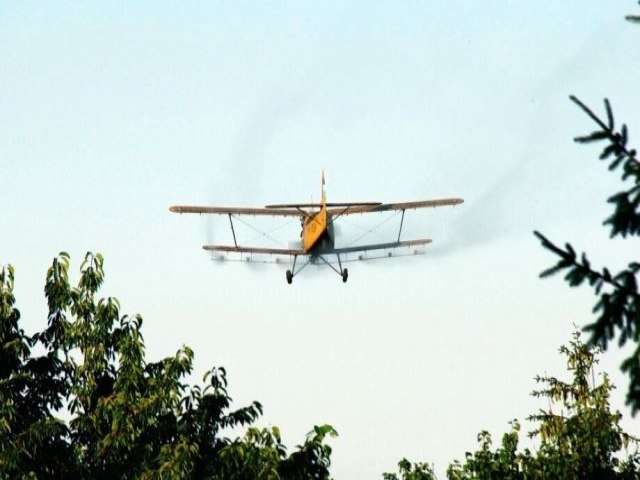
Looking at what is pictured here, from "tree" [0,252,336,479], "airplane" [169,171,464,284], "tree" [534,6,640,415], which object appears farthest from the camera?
"airplane" [169,171,464,284]

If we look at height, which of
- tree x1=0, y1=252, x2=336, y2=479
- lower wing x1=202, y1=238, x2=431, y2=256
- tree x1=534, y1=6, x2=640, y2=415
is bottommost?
tree x1=534, y1=6, x2=640, y2=415

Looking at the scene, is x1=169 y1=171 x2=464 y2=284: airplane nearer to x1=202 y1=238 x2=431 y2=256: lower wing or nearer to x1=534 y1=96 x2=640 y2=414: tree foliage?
x1=202 y1=238 x2=431 y2=256: lower wing

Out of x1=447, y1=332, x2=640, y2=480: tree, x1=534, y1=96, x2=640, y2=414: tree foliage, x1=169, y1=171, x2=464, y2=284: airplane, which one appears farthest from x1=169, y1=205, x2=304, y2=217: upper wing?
x1=534, y1=96, x2=640, y2=414: tree foliage

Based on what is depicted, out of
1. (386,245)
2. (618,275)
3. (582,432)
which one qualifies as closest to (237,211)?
(386,245)

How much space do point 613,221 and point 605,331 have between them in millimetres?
805

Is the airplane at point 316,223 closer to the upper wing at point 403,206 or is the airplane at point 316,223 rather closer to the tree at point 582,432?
the upper wing at point 403,206

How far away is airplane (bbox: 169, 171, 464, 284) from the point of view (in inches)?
2072

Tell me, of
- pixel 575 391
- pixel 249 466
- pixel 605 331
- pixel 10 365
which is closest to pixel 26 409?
pixel 10 365

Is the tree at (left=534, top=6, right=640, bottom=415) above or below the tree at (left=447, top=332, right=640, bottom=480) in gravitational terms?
below

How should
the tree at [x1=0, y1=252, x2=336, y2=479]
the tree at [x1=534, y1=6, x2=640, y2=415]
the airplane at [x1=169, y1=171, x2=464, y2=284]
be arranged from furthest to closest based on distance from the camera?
the airplane at [x1=169, y1=171, x2=464, y2=284], the tree at [x1=0, y1=252, x2=336, y2=479], the tree at [x1=534, y1=6, x2=640, y2=415]

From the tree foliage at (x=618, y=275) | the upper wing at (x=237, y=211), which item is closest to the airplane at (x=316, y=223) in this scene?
the upper wing at (x=237, y=211)

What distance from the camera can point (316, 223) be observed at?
5262 centimetres

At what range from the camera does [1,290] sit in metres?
26.1

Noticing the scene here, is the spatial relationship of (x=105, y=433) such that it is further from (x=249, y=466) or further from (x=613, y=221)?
(x=613, y=221)
